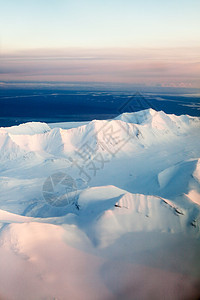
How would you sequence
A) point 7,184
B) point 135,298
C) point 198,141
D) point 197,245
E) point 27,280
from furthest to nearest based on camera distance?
1. point 198,141
2. point 7,184
3. point 197,245
4. point 27,280
5. point 135,298

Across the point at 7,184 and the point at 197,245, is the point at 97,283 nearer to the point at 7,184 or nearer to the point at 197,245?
the point at 197,245

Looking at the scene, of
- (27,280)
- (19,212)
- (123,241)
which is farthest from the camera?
(19,212)

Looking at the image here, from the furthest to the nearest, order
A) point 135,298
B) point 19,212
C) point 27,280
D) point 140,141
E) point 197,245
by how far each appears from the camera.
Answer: point 140,141, point 19,212, point 197,245, point 27,280, point 135,298

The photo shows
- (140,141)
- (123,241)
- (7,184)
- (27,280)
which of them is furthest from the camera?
(140,141)

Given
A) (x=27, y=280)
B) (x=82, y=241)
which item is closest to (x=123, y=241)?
(x=82, y=241)

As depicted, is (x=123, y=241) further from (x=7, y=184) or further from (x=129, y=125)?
(x=129, y=125)

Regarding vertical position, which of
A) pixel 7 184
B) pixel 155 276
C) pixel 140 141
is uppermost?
pixel 155 276

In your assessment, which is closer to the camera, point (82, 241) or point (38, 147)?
point (82, 241)

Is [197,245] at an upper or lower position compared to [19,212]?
upper

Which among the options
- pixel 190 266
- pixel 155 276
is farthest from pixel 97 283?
pixel 190 266
